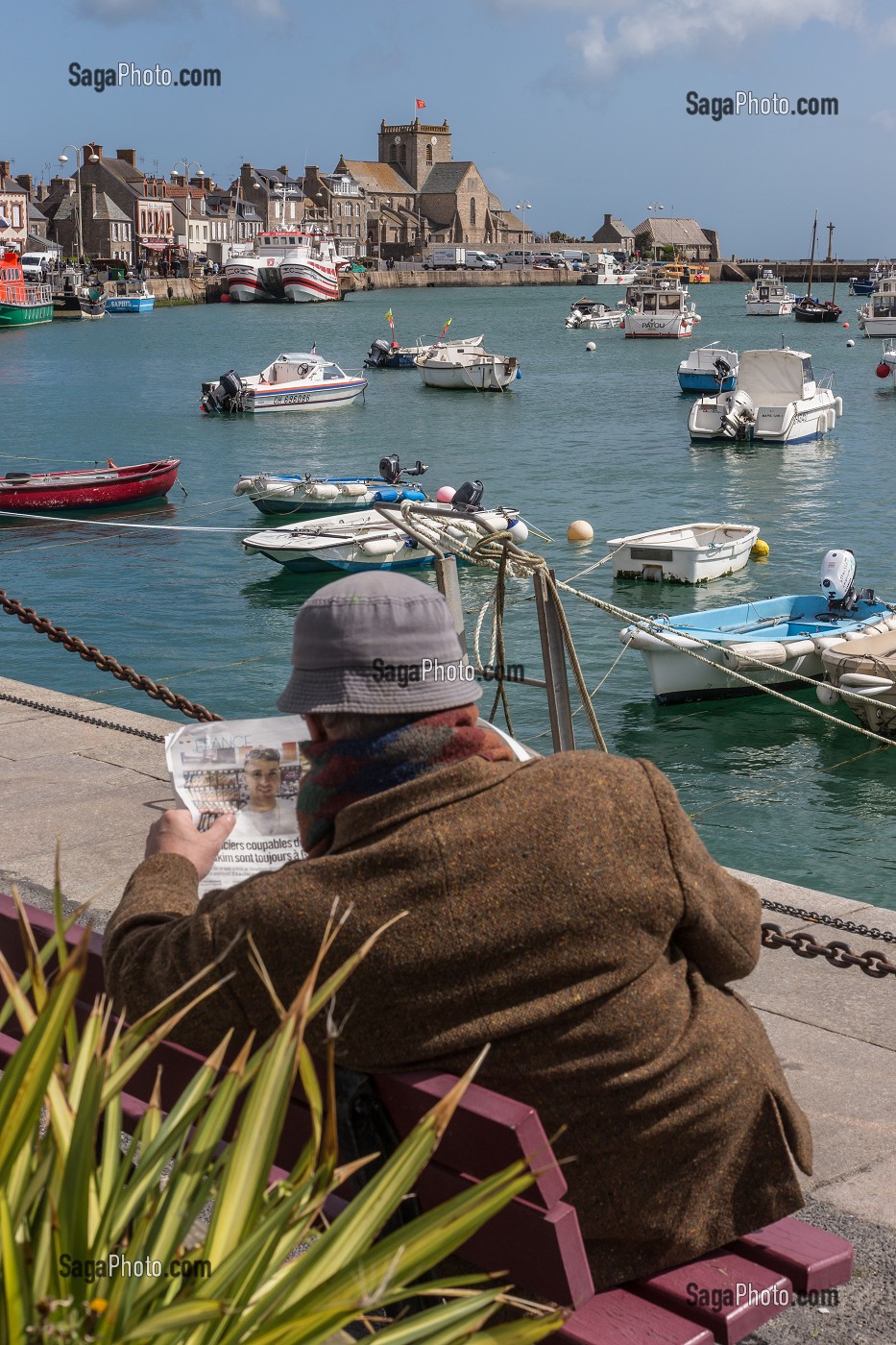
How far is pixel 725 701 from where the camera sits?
51.9 feet

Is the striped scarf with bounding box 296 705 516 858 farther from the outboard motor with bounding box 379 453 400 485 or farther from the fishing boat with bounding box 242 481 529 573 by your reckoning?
the outboard motor with bounding box 379 453 400 485

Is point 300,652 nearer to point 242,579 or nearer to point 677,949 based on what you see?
point 677,949

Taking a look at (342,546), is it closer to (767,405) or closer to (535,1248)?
(535,1248)

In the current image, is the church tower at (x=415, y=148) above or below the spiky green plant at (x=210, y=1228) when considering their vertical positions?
above

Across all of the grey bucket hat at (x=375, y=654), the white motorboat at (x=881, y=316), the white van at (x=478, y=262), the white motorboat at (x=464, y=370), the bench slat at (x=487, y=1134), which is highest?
the white van at (x=478, y=262)

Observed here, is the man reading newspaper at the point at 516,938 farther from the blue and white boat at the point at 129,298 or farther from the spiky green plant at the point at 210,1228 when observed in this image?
the blue and white boat at the point at 129,298

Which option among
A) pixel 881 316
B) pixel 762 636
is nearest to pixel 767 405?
pixel 762 636

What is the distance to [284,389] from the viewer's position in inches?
1796

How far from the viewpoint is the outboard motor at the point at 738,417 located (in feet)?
128

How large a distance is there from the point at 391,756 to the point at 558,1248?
0.71m

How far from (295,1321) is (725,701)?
47.8 ft

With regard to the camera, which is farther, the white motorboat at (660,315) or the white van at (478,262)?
the white van at (478,262)

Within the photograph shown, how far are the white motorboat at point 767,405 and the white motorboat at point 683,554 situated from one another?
56.6 feet

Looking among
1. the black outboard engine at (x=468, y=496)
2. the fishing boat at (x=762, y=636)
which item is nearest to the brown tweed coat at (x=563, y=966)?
the fishing boat at (x=762, y=636)
